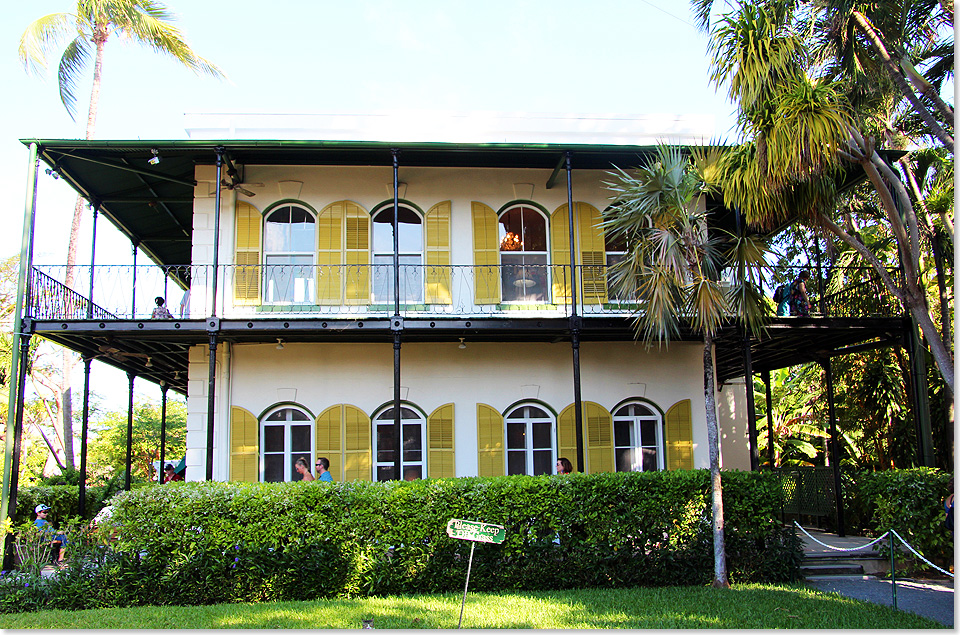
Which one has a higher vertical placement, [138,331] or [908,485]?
[138,331]

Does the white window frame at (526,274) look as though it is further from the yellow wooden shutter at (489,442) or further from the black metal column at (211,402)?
the black metal column at (211,402)

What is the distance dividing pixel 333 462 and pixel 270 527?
9.67ft

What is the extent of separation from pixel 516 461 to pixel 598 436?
146 cm

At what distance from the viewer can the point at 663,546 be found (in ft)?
30.3

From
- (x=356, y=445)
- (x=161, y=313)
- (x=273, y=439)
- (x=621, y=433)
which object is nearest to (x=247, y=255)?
(x=161, y=313)

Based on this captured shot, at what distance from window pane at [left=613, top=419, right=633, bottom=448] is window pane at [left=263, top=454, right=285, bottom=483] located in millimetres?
5634

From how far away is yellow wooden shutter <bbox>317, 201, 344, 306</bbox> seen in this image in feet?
39.4

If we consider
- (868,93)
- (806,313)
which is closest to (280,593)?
(806,313)

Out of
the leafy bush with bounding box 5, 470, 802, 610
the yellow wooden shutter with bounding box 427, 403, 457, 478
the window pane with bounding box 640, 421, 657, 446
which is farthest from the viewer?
the window pane with bounding box 640, 421, 657, 446

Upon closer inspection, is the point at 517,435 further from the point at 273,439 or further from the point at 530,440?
the point at 273,439

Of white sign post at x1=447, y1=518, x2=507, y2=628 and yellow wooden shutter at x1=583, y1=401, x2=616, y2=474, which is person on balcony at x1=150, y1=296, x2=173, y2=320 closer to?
white sign post at x1=447, y1=518, x2=507, y2=628

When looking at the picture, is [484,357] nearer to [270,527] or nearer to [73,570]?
[270,527]

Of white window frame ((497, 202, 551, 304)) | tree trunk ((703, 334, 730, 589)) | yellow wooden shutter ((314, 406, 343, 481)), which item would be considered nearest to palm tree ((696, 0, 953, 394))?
tree trunk ((703, 334, 730, 589))

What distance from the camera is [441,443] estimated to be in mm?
11781
